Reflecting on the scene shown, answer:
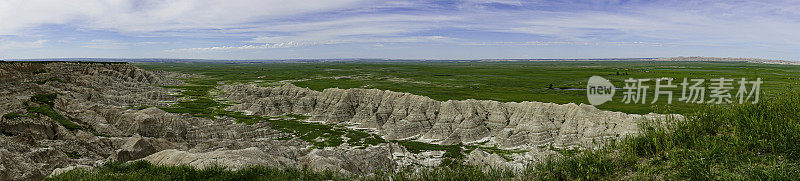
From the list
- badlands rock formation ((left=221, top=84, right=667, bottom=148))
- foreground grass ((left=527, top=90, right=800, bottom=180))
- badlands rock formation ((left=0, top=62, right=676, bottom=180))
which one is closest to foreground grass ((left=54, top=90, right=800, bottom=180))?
foreground grass ((left=527, top=90, right=800, bottom=180))

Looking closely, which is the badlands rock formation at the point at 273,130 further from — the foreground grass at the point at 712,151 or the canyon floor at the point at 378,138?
the foreground grass at the point at 712,151

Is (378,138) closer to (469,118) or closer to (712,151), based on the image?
(469,118)

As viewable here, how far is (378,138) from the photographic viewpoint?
5116 cm

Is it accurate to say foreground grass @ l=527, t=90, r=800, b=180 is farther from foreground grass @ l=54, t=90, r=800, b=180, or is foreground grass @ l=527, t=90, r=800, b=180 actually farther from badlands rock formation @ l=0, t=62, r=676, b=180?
badlands rock formation @ l=0, t=62, r=676, b=180

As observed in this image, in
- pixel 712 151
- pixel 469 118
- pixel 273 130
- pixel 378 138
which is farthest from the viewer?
pixel 273 130

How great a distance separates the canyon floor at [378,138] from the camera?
10266 mm

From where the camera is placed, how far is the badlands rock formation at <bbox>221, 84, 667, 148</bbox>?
44.7m

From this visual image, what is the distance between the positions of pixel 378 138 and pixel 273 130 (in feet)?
53.6

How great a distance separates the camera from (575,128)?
150ft

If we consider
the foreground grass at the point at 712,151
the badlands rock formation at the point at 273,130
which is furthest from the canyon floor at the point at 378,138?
the badlands rock formation at the point at 273,130

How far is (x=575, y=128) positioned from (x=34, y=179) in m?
50.1

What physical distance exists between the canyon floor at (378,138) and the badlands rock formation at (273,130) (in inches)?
7.4

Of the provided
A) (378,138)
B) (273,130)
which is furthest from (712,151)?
(273,130)

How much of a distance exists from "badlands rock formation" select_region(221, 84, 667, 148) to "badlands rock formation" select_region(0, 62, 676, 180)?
0.49 feet
